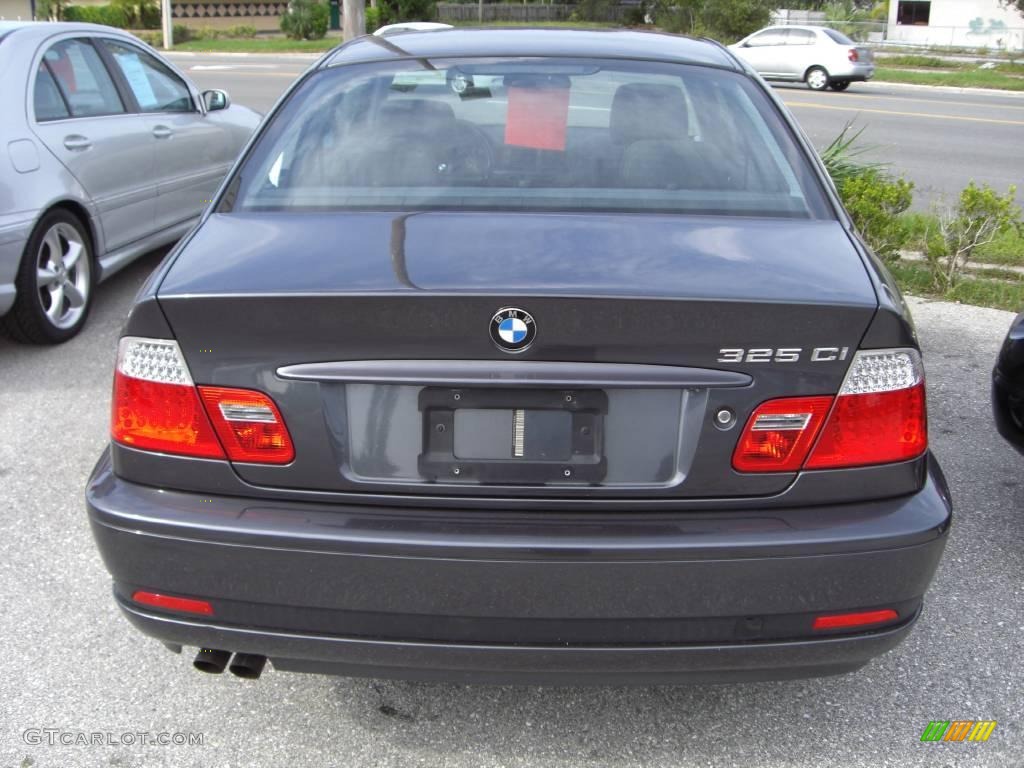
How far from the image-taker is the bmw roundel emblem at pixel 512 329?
7.00ft

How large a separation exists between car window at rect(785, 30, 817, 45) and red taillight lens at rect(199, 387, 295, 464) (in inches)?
953

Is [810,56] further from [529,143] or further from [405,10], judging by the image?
[529,143]

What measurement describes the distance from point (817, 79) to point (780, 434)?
23.7m

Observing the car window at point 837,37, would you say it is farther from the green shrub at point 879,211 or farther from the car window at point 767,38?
the green shrub at point 879,211

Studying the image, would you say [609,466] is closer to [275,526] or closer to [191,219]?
[275,526]

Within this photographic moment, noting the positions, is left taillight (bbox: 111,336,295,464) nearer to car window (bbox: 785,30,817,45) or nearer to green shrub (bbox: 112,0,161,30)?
car window (bbox: 785,30,817,45)

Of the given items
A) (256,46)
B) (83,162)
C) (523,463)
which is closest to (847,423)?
(523,463)

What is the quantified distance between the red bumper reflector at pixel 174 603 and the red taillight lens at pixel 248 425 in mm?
324

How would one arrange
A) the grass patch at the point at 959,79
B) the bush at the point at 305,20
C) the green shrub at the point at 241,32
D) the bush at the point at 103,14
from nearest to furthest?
the grass patch at the point at 959,79
the bush at the point at 305,20
the bush at the point at 103,14
the green shrub at the point at 241,32

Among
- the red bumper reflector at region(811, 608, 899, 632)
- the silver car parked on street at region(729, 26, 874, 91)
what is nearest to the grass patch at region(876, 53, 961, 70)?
the silver car parked on street at region(729, 26, 874, 91)

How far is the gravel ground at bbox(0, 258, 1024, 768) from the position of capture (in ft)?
8.70

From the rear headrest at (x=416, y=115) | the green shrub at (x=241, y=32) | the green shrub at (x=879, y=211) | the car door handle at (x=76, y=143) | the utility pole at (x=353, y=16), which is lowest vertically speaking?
the green shrub at (x=879, y=211)

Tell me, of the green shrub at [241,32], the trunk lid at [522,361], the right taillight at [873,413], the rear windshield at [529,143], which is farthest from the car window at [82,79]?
the green shrub at [241,32]

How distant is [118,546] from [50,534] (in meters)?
1.61
